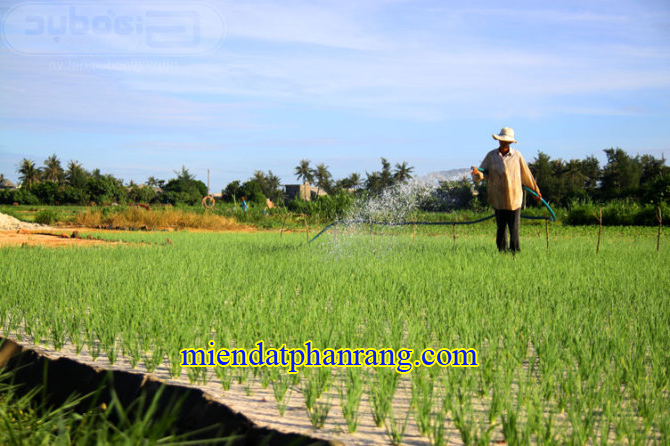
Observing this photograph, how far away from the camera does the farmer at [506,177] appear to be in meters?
7.62

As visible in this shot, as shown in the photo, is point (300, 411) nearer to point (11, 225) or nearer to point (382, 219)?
point (382, 219)

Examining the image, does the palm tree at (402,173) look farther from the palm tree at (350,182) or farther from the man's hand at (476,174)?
the man's hand at (476,174)

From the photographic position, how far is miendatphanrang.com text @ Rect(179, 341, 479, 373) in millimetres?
2889

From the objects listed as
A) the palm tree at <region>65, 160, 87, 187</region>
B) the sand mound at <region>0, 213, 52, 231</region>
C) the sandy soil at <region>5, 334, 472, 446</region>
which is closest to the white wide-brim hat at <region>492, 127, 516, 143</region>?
the sandy soil at <region>5, 334, 472, 446</region>

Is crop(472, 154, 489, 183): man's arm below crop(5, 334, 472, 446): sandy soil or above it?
above

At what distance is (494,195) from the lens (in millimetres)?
7789

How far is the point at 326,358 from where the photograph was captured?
115 inches

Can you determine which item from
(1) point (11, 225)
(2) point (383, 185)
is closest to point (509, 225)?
(1) point (11, 225)

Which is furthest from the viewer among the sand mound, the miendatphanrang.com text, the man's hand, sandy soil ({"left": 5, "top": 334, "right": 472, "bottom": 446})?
the sand mound

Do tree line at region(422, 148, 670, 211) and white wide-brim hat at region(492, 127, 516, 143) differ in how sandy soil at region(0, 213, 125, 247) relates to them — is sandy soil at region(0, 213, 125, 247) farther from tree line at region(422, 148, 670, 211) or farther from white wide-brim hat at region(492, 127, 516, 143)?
tree line at region(422, 148, 670, 211)

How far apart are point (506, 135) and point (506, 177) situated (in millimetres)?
550

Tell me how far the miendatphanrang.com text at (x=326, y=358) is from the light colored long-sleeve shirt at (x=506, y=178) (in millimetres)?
4919

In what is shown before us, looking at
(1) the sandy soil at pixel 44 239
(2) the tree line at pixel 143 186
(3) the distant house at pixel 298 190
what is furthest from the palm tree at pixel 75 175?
(1) the sandy soil at pixel 44 239

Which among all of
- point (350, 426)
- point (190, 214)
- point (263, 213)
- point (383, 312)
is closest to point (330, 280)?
point (383, 312)
